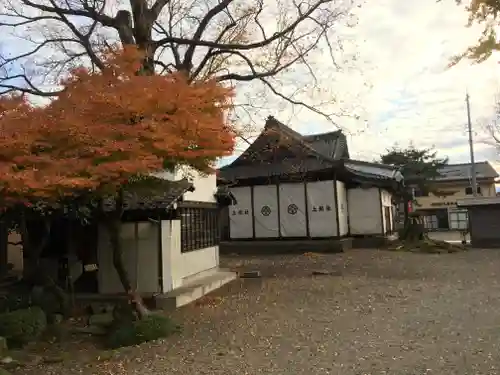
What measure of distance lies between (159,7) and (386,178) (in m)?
13.0

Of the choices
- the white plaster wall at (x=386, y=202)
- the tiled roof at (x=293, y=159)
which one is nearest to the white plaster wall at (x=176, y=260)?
the tiled roof at (x=293, y=159)

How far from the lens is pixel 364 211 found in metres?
22.6

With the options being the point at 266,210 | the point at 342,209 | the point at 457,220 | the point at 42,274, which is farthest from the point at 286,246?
the point at 457,220

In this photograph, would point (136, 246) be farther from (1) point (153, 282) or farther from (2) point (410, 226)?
(2) point (410, 226)

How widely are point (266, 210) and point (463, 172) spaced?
27569 millimetres

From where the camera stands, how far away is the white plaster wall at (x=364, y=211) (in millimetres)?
22391

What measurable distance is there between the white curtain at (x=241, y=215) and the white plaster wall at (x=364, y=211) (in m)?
4.86

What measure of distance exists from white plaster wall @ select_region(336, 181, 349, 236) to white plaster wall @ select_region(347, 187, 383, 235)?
0.80ft

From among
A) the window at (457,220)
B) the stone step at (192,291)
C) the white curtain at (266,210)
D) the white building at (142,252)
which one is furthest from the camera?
the window at (457,220)

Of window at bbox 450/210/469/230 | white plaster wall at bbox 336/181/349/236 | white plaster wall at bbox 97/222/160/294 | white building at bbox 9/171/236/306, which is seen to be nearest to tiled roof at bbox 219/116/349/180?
white plaster wall at bbox 336/181/349/236

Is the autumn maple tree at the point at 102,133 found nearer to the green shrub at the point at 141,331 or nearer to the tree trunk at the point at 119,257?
the tree trunk at the point at 119,257

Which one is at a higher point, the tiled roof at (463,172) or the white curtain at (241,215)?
the tiled roof at (463,172)

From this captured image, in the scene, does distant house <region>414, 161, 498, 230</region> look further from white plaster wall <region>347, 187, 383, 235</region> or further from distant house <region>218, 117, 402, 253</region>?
white plaster wall <region>347, 187, 383, 235</region>

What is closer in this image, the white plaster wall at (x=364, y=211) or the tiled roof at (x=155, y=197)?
the tiled roof at (x=155, y=197)
